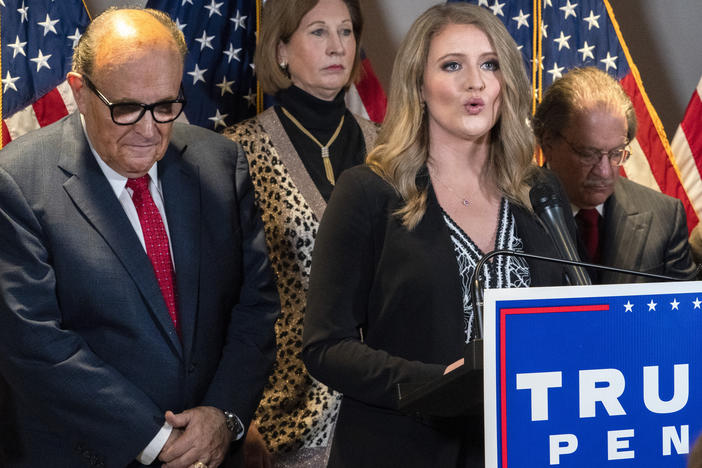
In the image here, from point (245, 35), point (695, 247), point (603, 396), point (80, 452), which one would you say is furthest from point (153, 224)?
point (695, 247)

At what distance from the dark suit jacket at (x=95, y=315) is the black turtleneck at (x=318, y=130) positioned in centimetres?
80

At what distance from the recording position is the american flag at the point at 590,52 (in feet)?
12.9

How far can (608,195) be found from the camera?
127 inches

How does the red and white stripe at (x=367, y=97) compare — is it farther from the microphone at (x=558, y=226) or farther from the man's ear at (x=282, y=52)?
Result: the microphone at (x=558, y=226)

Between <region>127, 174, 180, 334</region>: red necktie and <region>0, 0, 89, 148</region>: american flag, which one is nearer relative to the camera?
<region>127, 174, 180, 334</region>: red necktie

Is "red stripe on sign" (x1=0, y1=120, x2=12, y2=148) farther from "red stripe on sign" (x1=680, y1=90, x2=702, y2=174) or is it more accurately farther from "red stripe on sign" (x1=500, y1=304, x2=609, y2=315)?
"red stripe on sign" (x1=680, y1=90, x2=702, y2=174)

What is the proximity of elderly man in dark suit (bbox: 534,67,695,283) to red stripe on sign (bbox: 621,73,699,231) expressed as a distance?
0.67 m

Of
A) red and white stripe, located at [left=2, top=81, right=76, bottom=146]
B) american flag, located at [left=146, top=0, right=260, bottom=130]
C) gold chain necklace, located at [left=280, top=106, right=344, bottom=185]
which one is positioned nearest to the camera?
gold chain necklace, located at [left=280, top=106, right=344, bottom=185]

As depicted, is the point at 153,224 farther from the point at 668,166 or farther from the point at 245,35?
the point at 668,166

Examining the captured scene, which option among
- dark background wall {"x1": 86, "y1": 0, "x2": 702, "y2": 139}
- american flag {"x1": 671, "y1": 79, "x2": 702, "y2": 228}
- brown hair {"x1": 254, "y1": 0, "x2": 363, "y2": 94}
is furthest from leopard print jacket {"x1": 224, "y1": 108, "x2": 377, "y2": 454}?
dark background wall {"x1": 86, "y1": 0, "x2": 702, "y2": 139}

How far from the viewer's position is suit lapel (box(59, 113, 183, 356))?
7.11ft

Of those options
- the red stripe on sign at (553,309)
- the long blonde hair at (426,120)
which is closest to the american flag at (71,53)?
the long blonde hair at (426,120)

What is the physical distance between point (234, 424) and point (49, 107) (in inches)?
59.1

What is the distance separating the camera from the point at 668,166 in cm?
Answer: 398
